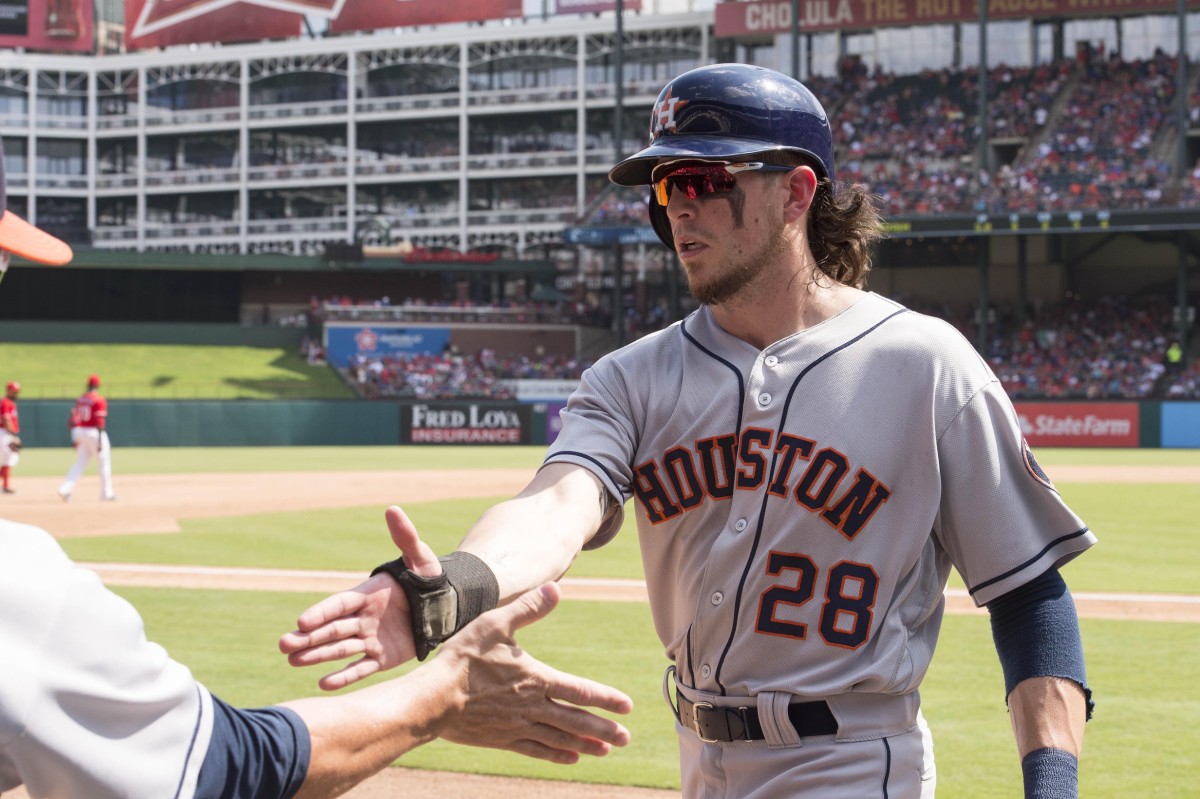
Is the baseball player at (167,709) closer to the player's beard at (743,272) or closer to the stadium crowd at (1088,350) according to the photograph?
the player's beard at (743,272)

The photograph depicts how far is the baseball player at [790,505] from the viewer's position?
2682 mm

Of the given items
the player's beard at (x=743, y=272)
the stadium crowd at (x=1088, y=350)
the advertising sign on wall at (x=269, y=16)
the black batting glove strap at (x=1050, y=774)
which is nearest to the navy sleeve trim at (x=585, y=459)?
the player's beard at (x=743, y=272)

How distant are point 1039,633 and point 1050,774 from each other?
11.7 inches

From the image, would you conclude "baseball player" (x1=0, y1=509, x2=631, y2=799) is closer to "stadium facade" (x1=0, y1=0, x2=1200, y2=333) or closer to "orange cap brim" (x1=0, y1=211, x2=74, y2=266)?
"orange cap brim" (x1=0, y1=211, x2=74, y2=266)

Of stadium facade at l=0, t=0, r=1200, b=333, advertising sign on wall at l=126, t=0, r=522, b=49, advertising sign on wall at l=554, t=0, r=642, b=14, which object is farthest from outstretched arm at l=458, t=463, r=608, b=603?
advertising sign on wall at l=554, t=0, r=642, b=14

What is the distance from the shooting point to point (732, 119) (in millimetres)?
2945

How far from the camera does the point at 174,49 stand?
6738 cm

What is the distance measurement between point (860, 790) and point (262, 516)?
15649 mm

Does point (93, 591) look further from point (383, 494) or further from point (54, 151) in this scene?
point (54, 151)

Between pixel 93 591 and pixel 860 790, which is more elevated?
pixel 93 591

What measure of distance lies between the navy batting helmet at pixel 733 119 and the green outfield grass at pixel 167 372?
134ft

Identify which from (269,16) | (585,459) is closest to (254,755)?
(585,459)

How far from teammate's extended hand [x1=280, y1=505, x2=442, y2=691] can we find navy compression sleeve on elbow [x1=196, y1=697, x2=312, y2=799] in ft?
0.32

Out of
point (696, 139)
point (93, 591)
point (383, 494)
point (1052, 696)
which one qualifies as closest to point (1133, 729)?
point (1052, 696)
